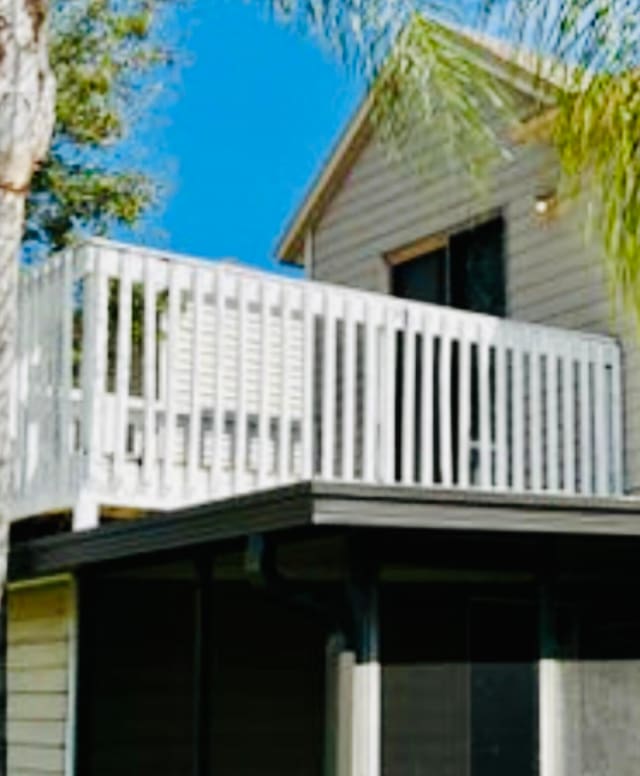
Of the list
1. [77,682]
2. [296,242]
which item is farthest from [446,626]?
[296,242]

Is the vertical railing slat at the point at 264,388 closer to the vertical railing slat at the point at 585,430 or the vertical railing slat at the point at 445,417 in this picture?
the vertical railing slat at the point at 445,417

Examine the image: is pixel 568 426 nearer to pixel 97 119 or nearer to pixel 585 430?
pixel 585 430

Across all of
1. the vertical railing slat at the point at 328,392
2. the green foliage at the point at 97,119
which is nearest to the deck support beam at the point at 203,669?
the vertical railing slat at the point at 328,392

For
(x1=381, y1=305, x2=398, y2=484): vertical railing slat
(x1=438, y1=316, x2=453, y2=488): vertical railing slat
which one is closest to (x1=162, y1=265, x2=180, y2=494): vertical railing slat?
(x1=381, y1=305, x2=398, y2=484): vertical railing slat

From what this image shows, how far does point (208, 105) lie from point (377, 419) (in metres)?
17.6

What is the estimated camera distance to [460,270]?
44.3 ft

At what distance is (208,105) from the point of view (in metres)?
26.6

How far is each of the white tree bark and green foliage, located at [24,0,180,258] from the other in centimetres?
837

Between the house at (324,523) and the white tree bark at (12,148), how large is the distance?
970mm

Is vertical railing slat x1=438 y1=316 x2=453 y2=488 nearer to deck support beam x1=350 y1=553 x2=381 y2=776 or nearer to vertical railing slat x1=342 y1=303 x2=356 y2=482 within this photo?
vertical railing slat x1=342 y1=303 x2=356 y2=482

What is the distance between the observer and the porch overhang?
677 centimetres

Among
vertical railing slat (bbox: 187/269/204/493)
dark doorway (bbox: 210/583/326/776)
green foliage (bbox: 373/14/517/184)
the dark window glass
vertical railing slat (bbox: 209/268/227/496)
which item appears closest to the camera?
green foliage (bbox: 373/14/517/184)

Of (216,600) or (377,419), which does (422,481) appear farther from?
(216,600)

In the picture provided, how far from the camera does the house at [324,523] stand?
757 cm
